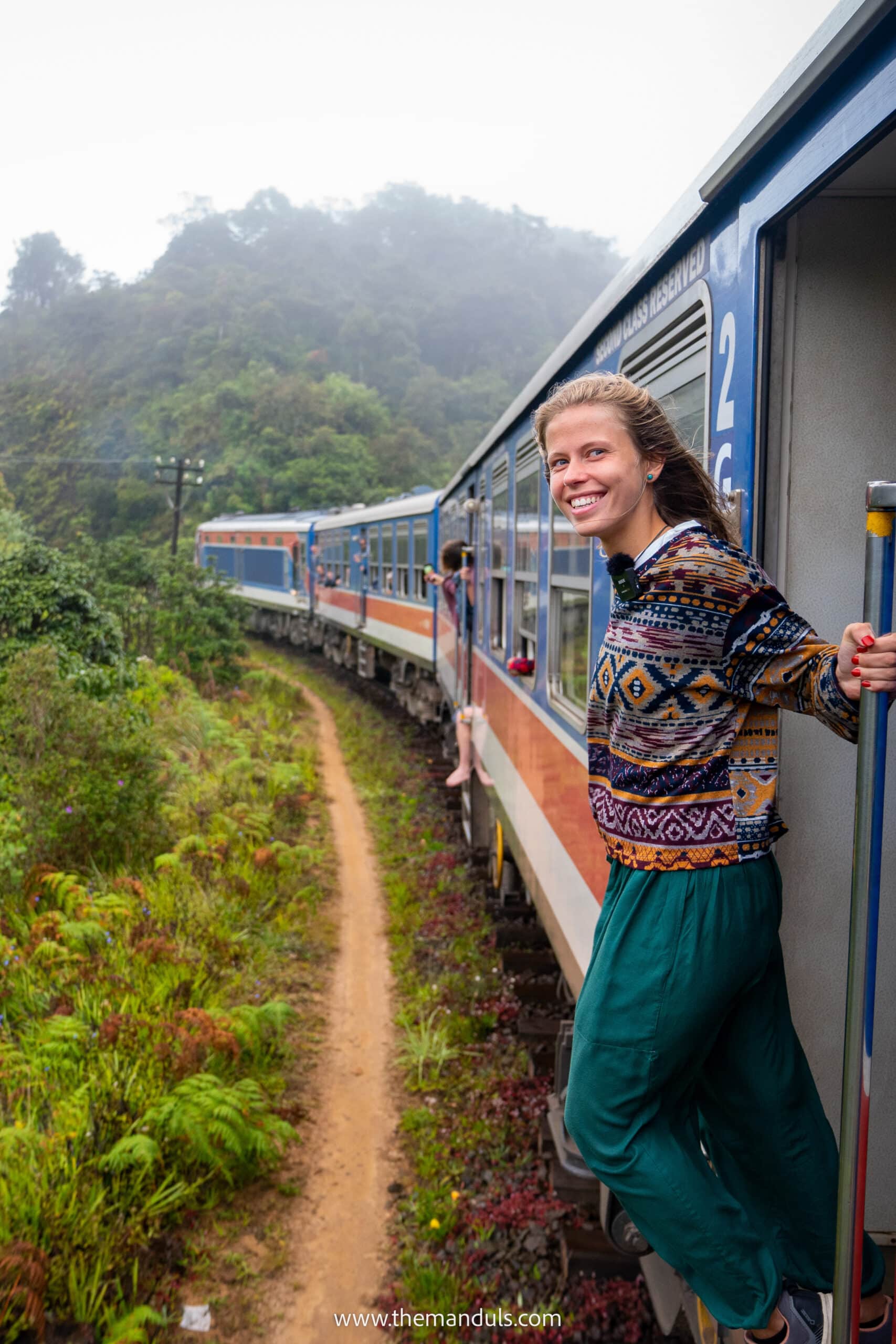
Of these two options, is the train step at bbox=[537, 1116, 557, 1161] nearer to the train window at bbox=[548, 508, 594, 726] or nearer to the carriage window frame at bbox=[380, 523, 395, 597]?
the train window at bbox=[548, 508, 594, 726]

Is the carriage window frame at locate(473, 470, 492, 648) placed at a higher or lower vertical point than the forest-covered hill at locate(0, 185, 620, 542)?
lower

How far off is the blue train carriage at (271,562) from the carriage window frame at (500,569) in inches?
569

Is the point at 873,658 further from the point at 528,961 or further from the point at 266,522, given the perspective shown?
the point at 266,522

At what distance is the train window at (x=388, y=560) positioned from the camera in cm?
1511

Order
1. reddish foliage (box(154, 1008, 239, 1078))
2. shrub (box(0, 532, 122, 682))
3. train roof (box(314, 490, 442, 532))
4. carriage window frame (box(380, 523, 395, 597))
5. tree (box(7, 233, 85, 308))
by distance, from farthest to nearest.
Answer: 1. tree (box(7, 233, 85, 308))
2. carriage window frame (box(380, 523, 395, 597))
3. train roof (box(314, 490, 442, 532))
4. shrub (box(0, 532, 122, 682))
5. reddish foliage (box(154, 1008, 239, 1078))

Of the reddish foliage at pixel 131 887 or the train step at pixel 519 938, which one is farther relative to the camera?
the reddish foliage at pixel 131 887

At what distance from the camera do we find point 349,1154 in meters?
4.82

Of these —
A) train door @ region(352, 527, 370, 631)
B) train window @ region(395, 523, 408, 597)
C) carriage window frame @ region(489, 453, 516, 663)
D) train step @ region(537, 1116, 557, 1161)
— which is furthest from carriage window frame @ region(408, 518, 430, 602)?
train step @ region(537, 1116, 557, 1161)

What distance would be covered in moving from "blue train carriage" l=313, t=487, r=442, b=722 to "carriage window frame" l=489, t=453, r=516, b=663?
347 cm

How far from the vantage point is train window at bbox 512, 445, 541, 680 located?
480 centimetres

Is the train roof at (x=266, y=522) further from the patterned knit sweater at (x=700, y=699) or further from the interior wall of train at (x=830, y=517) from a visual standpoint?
the patterned knit sweater at (x=700, y=699)

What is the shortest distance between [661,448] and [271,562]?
81.2 ft

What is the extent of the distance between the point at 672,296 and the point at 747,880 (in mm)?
1493

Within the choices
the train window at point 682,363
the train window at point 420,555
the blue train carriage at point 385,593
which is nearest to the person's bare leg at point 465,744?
the blue train carriage at point 385,593
